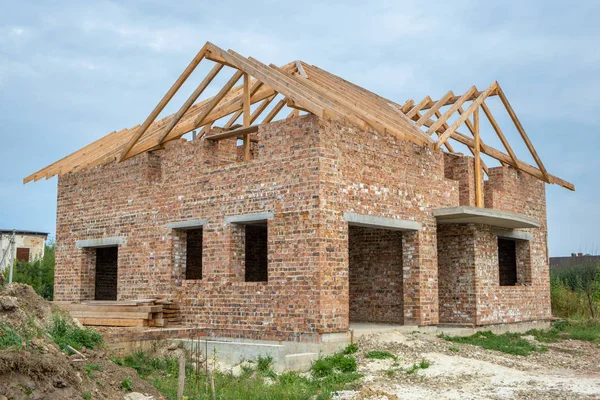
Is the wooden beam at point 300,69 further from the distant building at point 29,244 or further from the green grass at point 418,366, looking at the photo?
the distant building at point 29,244

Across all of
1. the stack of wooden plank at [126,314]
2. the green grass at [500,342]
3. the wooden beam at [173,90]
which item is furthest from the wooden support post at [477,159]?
the stack of wooden plank at [126,314]

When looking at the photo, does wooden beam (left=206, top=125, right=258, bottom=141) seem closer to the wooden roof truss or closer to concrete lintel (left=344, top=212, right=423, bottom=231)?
the wooden roof truss

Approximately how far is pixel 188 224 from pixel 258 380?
16.7 feet

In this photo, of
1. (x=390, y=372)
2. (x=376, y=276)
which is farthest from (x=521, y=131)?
(x=390, y=372)

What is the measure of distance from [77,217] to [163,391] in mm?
9210

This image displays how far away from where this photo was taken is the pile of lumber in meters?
14.7

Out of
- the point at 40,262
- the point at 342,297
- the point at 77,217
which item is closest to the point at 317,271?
the point at 342,297

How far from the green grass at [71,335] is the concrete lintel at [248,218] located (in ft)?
12.2

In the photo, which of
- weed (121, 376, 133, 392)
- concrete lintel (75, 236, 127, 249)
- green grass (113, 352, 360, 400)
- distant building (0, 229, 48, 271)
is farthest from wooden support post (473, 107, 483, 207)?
distant building (0, 229, 48, 271)

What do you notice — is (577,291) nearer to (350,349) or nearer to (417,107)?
(417,107)

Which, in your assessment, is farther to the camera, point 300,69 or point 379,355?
point 300,69

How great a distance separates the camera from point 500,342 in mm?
14906

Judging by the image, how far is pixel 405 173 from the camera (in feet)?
48.9

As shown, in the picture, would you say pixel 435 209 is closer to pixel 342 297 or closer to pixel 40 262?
pixel 342 297
